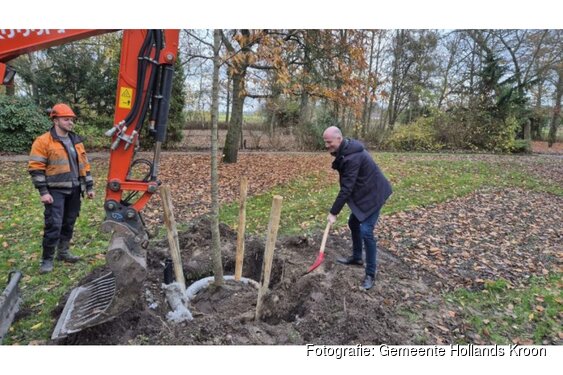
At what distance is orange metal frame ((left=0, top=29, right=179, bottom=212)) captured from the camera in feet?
11.0

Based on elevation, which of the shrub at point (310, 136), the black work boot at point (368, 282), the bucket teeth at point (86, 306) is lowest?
the bucket teeth at point (86, 306)

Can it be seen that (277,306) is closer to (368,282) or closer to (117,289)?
(368,282)

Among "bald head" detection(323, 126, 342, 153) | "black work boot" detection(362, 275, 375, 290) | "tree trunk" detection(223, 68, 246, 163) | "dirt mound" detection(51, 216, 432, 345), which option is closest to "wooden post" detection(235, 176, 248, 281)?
"dirt mound" detection(51, 216, 432, 345)

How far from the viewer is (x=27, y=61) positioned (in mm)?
15867

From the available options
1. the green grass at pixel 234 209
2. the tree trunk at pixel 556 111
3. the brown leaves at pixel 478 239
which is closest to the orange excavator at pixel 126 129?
the green grass at pixel 234 209

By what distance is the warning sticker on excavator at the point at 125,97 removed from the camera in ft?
11.6

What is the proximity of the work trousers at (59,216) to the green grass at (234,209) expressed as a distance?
0.40m

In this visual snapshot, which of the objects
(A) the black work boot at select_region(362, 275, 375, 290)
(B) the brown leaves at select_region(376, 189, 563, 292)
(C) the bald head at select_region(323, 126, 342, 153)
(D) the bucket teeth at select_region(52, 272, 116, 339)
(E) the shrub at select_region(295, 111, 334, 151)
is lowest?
(D) the bucket teeth at select_region(52, 272, 116, 339)

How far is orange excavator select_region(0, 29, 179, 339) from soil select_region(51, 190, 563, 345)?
27cm

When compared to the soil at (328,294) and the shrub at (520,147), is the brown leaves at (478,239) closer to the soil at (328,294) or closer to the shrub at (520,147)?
the soil at (328,294)

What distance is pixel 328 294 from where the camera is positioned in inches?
162

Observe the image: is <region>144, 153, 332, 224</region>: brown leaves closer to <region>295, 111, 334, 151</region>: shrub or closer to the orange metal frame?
<region>295, 111, 334, 151</region>: shrub

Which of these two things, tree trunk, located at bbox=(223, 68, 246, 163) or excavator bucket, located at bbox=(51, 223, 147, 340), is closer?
excavator bucket, located at bbox=(51, 223, 147, 340)
